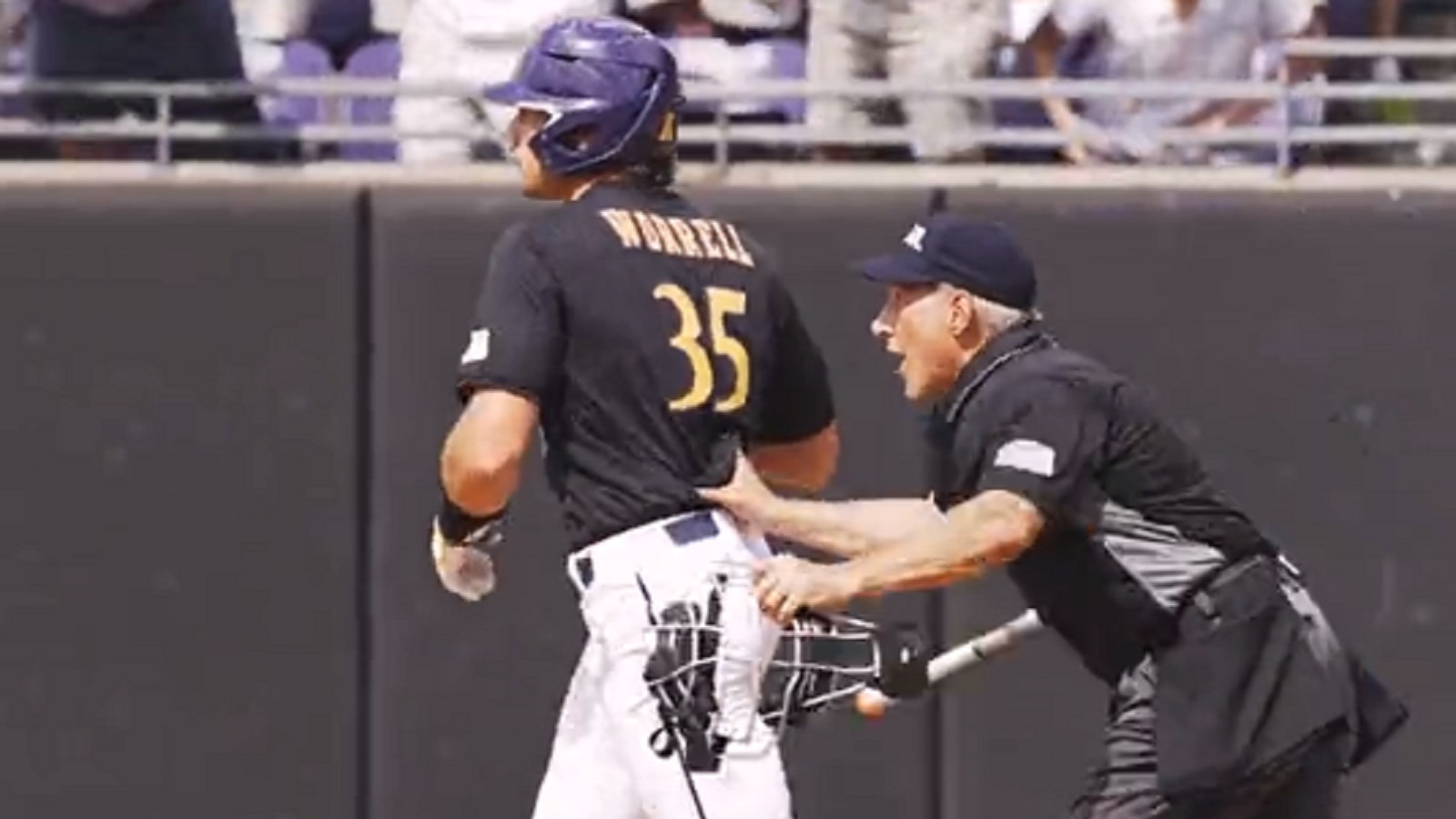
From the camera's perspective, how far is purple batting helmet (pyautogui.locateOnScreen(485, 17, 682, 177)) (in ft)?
22.0

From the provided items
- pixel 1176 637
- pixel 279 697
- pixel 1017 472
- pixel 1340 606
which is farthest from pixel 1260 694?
pixel 279 697

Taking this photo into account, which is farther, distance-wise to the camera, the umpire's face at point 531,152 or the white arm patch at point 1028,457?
the umpire's face at point 531,152

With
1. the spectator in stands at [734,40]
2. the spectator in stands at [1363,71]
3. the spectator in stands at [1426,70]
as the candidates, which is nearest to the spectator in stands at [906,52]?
the spectator in stands at [734,40]

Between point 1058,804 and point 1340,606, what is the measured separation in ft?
2.51

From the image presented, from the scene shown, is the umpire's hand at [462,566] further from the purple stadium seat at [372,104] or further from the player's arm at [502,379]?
the purple stadium seat at [372,104]

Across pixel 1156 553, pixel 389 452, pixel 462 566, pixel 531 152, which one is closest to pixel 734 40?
pixel 389 452

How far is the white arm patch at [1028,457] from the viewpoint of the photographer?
6.30 metres

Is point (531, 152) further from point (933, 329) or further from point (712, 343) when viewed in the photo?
point (933, 329)

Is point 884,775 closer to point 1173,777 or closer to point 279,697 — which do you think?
point 279,697

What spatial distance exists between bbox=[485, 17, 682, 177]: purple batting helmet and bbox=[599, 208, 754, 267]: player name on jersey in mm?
116

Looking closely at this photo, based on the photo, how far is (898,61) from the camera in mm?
9188

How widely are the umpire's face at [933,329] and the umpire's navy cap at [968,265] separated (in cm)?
2

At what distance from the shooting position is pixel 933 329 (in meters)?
6.56

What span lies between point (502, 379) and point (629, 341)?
0.85ft
